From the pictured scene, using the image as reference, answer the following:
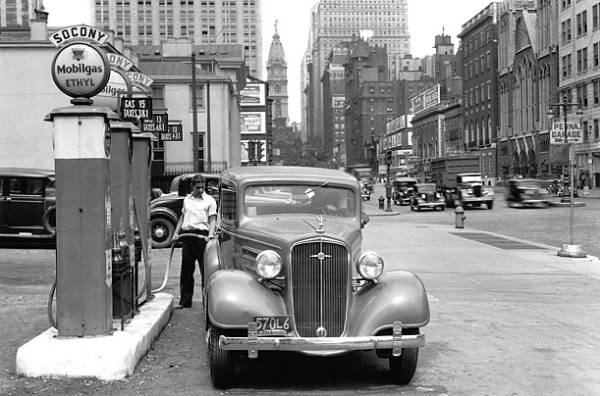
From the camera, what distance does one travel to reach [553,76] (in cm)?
7525

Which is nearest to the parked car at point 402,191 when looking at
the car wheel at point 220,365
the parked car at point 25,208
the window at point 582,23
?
the window at point 582,23

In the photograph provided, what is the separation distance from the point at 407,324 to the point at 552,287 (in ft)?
25.1

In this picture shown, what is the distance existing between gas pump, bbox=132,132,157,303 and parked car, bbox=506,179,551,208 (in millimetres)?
36779

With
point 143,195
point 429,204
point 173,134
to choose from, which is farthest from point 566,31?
point 143,195

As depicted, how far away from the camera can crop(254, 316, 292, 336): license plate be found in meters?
6.46

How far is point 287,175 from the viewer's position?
26.7ft

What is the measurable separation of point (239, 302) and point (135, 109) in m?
7.68

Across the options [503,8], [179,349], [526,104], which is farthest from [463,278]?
[503,8]

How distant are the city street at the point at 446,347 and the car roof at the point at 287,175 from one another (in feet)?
6.41

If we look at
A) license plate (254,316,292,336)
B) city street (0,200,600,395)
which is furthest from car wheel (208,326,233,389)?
license plate (254,316,292,336)

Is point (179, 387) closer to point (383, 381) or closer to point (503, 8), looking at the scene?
point (383, 381)

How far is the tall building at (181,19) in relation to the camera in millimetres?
104688

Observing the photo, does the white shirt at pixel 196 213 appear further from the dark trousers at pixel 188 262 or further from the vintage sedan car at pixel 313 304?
the vintage sedan car at pixel 313 304

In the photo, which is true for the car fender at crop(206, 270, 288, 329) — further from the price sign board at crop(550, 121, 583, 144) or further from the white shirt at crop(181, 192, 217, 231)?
the price sign board at crop(550, 121, 583, 144)
